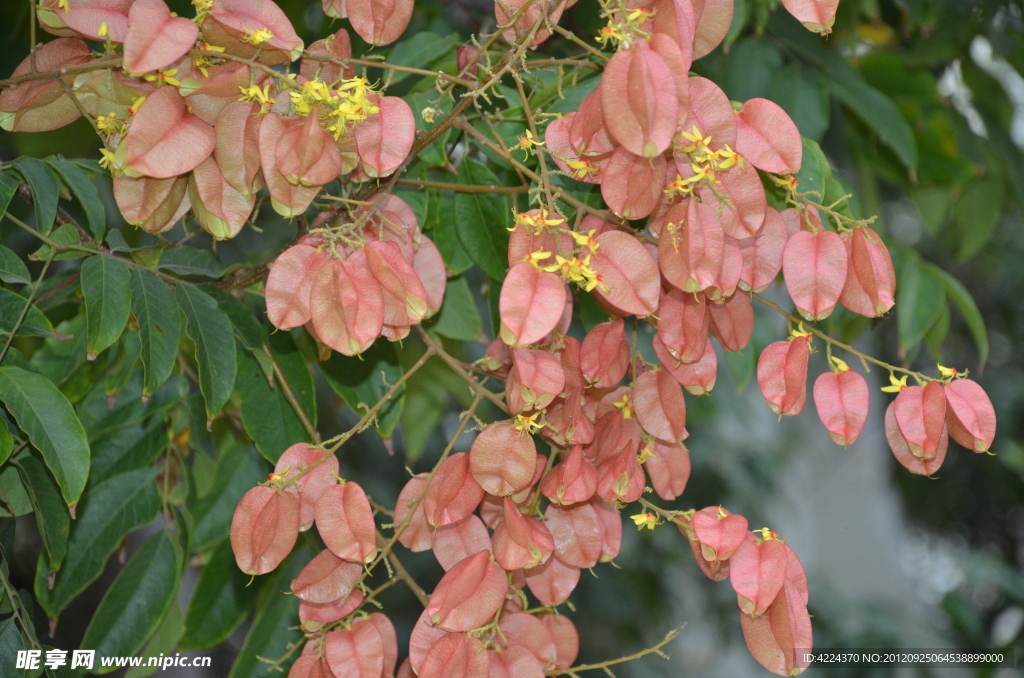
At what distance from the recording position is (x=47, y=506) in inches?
24.0

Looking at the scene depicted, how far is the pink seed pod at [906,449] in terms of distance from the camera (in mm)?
590

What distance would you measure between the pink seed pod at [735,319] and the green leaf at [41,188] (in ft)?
1.51

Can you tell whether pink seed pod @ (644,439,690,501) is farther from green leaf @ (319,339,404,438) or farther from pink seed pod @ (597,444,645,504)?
green leaf @ (319,339,404,438)

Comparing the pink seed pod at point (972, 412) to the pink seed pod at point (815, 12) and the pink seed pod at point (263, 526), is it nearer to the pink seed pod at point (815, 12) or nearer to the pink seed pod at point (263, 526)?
the pink seed pod at point (815, 12)

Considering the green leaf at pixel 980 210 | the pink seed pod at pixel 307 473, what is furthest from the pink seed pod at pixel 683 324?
the green leaf at pixel 980 210

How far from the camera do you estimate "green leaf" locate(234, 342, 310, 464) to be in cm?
67

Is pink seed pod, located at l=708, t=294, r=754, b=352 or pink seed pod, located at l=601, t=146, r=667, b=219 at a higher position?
pink seed pod, located at l=601, t=146, r=667, b=219

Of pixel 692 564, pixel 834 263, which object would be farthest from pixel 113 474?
pixel 692 564

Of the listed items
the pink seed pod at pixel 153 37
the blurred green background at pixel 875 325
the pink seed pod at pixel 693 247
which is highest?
the pink seed pod at pixel 153 37

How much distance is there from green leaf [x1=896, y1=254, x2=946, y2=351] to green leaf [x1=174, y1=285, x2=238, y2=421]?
62cm

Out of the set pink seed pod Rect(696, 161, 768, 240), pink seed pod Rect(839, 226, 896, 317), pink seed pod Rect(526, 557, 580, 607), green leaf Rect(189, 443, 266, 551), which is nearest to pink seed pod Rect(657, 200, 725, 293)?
pink seed pod Rect(696, 161, 768, 240)

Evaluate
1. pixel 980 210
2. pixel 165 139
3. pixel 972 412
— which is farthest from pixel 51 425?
pixel 980 210

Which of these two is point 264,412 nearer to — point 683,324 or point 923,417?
point 683,324

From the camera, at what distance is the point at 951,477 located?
210 cm
